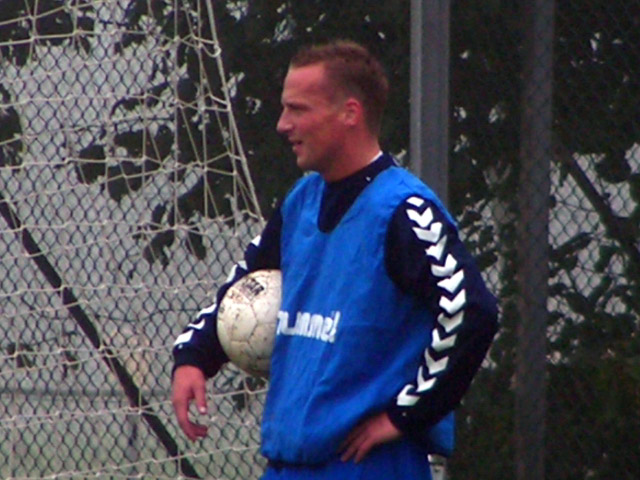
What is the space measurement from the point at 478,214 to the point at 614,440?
2.89ft

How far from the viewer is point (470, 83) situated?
4.55 metres

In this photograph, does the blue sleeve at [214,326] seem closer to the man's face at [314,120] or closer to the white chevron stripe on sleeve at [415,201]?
the man's face at [314,120]

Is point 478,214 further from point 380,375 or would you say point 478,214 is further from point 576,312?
point 380,375

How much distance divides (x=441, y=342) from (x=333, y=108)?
533 millimetres

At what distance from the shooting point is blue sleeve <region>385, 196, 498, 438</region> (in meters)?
2.53

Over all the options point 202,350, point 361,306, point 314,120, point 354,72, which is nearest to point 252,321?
point 202,350

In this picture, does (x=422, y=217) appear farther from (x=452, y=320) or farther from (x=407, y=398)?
(x=407, y=398)

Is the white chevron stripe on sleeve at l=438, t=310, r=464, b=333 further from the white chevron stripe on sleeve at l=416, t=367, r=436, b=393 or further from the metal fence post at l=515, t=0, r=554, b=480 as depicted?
the metal fence post at l=515, t=0, r=554, b=480

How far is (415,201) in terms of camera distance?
8.72ft

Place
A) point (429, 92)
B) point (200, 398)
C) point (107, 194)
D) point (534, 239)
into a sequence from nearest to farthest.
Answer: point (200, 398) → point (429, 92) → point (107, 194) → point (534, 239)

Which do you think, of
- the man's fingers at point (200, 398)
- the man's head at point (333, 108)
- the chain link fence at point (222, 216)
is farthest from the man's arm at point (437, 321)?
the chain link fence at point (222, 216)

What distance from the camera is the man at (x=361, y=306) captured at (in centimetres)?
256

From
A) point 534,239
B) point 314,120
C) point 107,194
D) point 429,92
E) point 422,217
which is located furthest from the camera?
point 534,239

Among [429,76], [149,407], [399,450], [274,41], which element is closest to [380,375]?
[399,450]
